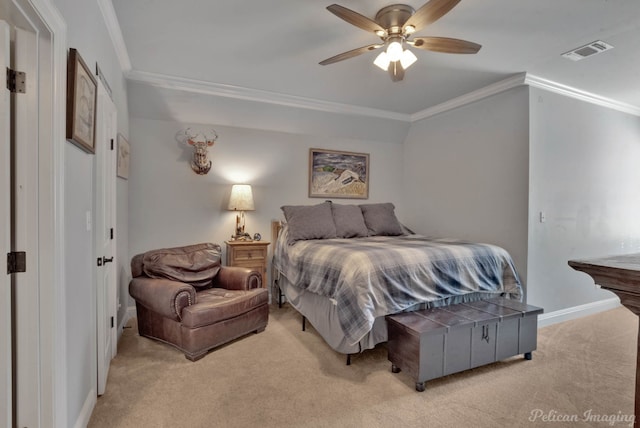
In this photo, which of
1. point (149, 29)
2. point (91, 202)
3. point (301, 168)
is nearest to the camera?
point (91, 202)

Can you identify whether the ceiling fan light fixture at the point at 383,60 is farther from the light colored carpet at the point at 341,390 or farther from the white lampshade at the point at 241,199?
the light colored carpet at the point at 341,390

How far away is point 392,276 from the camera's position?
2318 mm

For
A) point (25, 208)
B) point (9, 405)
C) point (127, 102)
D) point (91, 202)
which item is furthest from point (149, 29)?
point (9, 405)

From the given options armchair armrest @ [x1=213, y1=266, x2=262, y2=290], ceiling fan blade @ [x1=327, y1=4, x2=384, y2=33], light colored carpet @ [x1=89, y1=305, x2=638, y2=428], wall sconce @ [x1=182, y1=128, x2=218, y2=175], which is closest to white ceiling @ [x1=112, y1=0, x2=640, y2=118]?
ceiling fan blade @ [x1=327, y1=4, x2=384, y2=33]

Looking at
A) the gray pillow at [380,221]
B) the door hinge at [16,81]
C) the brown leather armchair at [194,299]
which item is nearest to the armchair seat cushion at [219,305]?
the brown leather armchair at [194,299]

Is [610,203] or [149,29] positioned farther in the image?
[610,203]

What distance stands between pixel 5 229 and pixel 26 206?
0.11 meters

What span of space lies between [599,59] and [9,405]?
4.38 metres

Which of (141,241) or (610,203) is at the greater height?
(610,203)

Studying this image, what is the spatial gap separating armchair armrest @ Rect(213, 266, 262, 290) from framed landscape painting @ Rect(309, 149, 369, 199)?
1568mm

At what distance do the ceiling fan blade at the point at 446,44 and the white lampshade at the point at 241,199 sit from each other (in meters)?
2.27

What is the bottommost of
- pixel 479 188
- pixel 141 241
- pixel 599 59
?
pixel 141 241

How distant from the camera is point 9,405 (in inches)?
48.0

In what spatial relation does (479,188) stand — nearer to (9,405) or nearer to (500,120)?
(500,120)
